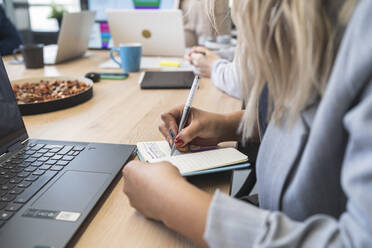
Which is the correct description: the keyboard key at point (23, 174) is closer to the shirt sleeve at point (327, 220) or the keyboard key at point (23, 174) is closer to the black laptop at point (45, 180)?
the black laptop at point (45, 180)

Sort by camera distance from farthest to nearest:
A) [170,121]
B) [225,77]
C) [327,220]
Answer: [225,77] < [170,121] < [327,220]

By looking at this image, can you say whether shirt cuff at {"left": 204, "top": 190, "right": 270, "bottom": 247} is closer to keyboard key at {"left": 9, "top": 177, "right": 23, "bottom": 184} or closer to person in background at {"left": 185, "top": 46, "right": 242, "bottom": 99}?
keyboard key at {"left": 9, "top": 177, "right": 23, "bottom": 184}

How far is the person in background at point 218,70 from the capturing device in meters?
1.00

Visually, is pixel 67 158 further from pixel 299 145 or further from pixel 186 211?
pixel 299 145

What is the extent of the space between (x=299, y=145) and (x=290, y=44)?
0.43 feet

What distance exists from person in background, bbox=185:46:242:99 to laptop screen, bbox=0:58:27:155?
1.83 ft

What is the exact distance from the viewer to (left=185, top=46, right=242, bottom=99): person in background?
1.00 metres

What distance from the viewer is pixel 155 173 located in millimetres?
459

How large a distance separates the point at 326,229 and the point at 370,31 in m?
0.21

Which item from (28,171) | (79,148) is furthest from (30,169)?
(79,148)

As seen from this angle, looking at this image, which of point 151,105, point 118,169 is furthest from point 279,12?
point 151,105

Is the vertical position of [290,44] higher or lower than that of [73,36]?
higher

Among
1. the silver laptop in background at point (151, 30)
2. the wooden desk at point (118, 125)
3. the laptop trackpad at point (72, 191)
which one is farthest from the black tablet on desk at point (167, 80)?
the laptop trackpad at point (72, 191)

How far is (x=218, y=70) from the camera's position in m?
1.12
